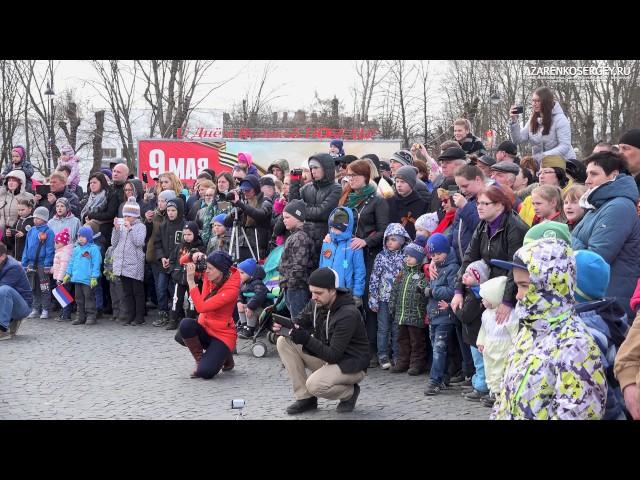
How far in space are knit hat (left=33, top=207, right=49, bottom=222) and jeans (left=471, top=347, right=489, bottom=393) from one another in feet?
26.7

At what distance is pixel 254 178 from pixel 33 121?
32.6 metres

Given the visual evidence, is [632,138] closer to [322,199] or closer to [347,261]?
[347,261]

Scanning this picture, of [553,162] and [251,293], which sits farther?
[251,293]

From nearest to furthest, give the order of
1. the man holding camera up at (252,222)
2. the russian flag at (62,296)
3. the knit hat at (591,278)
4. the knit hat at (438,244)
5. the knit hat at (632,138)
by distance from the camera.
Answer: the knit hat at (591,278)
the knit hat at (632,138)
the knit hat at (438,244)
the man holding camera up at (252,222)
the russian flag at (62,296)

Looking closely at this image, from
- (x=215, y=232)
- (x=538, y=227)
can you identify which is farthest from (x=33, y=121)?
(x=538, y=227)

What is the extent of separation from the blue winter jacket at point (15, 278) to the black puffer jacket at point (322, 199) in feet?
14.9

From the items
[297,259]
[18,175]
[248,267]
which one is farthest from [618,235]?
[18,175]

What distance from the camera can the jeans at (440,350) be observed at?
25.7ft

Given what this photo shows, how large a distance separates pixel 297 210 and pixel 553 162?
3.03 m

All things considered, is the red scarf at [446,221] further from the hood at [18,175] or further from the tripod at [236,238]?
the hood at [18,175]

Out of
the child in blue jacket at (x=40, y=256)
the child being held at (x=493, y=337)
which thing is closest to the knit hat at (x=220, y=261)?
the child being held at (x=493, y=337)

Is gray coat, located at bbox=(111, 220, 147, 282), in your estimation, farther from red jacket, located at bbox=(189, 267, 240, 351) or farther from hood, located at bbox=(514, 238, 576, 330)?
hood, located at bbox=(514, 238, 576, 330)

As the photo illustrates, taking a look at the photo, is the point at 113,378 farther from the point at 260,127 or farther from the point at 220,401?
the point at 260,127

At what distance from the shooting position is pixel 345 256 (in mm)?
9094
